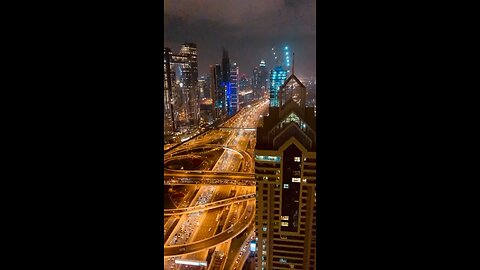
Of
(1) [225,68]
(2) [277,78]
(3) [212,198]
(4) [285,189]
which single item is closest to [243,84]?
(1) [225,68]

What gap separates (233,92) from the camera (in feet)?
6.99

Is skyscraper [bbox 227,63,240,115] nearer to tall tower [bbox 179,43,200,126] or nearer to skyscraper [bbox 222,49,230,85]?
skyscraper [bbox 222,49,230,85]

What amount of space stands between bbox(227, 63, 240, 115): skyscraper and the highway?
0.15 metres

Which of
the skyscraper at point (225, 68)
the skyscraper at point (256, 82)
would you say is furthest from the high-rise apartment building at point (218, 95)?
the skyscraper at point (256, 82)

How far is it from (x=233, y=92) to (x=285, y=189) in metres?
0.70

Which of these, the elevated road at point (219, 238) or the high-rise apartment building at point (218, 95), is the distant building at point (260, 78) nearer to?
the high-rise apartment building at point (218, 95)

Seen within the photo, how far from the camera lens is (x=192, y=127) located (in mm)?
2598

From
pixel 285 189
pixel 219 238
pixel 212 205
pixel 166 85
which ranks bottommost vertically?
pixel 219 238

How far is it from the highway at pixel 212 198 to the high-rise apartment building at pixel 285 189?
1.00 feet

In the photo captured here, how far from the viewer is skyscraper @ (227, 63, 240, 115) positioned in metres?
1.97

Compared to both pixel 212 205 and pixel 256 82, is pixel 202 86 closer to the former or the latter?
pixel 256 82
